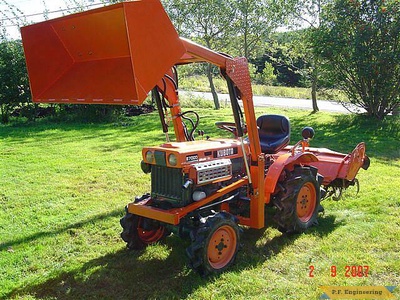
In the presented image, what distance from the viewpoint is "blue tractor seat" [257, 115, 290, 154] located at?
491 centimetres

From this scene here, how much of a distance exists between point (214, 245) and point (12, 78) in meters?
12.5

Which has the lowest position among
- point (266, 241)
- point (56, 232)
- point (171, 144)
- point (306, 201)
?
point (266, 241)

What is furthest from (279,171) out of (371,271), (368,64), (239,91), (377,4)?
(377,4)

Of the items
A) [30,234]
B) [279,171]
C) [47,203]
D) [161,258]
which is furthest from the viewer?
[47,203]

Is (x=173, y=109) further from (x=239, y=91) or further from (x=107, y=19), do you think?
(x=107, y=19)

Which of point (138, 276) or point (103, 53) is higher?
point (103, 53)

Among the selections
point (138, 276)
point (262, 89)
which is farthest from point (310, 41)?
point (262, 89)

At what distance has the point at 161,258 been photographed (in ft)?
13.4

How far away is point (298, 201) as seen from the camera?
15.1 ft

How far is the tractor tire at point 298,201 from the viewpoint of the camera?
4340mm

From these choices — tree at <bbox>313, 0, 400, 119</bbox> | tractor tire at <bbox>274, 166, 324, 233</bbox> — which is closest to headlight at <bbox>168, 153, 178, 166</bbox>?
tractor tire at <bbox>274, 166, 324, 233</bbox>

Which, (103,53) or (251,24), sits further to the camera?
(251,24)

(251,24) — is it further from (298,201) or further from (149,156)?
(149,156)

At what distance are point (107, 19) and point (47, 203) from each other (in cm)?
372
